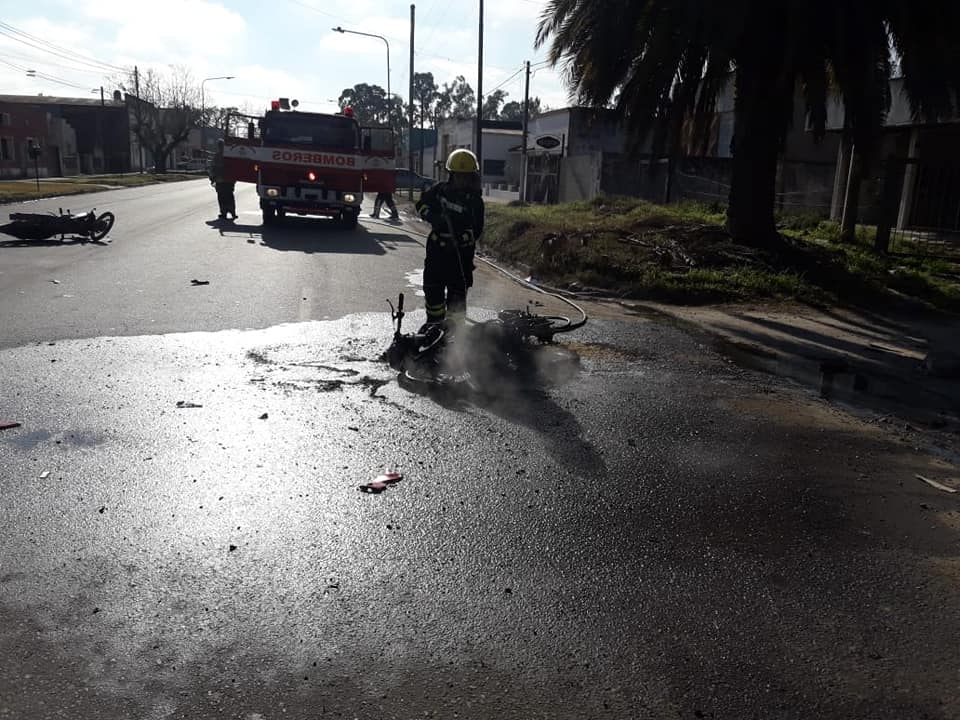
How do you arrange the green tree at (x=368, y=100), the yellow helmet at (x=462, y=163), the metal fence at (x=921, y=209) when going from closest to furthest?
the yellow helmet at (x=462, y=163), the metal fence at (x=921, y=209), the green tree at (x=368, y=100)

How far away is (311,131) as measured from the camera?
1903 centimetres

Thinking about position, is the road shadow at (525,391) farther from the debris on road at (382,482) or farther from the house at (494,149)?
the house at (494,149)

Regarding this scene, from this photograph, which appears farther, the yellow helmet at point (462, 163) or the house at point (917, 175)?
the house at point (917, 175)

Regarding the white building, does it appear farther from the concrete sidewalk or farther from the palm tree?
the concrete sidewalk

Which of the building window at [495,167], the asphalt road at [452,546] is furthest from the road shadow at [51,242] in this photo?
the building window at [495,167]

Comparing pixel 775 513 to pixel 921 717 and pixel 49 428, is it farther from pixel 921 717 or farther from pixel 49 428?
pixel 49 428

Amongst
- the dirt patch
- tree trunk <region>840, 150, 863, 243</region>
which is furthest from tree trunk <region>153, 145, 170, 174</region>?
tree trunk <region>840, 150, 863, 243</region>

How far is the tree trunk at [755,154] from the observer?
12.3 meters

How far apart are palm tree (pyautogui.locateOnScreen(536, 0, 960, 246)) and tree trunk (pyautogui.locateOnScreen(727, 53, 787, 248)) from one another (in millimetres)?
16

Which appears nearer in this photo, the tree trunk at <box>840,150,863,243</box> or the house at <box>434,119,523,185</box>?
the tree trunk at <box>840,150,863,243</box>

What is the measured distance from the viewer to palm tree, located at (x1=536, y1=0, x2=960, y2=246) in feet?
35.9

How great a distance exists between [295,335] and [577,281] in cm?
538

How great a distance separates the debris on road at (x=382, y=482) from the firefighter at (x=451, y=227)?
114 inches

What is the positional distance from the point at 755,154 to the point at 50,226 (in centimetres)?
1208
